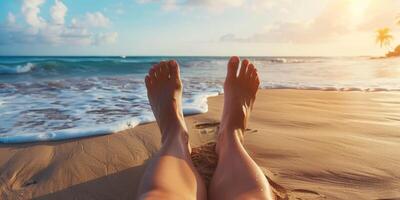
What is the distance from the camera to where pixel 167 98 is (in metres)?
2.69

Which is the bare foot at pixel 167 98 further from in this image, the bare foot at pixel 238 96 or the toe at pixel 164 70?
the bare foot at pixel 238 96

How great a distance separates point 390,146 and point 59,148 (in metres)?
2.07

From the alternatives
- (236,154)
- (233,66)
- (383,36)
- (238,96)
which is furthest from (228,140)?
(383,36)

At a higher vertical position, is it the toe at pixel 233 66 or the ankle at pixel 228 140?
the toe at pixel 233 66

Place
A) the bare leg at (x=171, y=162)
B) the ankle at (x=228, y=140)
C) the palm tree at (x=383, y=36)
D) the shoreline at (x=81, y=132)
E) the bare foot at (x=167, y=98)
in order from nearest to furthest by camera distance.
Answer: the bare leg at (x=171, y=162) → the ankle at (x=228, y=140) → the bare foot at (x=167, y=98) → the shoreline at (x=81, y=132) → the palm tree at (x=383, y=36)

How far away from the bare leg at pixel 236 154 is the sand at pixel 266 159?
0.47 ft

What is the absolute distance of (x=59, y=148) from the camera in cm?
233

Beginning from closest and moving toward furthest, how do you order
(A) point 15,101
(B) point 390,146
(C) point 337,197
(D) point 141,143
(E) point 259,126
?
(C) point 337,197
(B) point 390,146
(D) point 141,143
(E) point 259,126
(A) point 15,101

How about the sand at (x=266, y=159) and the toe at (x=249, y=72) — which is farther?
the toe at (x=249, y=72)

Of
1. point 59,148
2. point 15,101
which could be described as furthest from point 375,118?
point 15,101

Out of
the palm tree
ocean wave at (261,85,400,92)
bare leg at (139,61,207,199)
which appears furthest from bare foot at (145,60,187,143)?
the palm tree

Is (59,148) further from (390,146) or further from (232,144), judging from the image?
(390,146)

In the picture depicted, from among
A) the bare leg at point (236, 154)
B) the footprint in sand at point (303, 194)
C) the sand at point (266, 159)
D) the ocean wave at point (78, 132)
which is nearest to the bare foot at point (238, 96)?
the bare leg at point (236, 154)

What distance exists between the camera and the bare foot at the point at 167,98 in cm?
221
